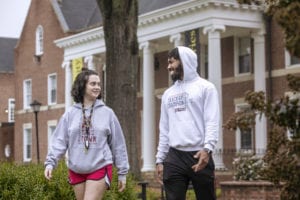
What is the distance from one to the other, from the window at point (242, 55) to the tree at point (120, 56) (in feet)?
44.6

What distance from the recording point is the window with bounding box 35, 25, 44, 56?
146 feet

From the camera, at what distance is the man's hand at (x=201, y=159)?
6.88 meters

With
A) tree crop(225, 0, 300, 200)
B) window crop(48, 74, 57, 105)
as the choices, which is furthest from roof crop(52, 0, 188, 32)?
tree crop(225, 0, 300, 200)

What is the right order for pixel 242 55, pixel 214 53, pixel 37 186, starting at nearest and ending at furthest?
1. pixel 37 186
2. pixel 214 53
3. pixel 242 55

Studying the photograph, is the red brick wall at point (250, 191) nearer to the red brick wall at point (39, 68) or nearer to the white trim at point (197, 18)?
the white trim at point (197, 18)

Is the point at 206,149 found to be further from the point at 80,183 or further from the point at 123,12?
the point at 123,12

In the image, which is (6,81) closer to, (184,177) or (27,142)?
(27,142)

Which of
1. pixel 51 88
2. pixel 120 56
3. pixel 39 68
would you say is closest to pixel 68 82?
pixel 51 88

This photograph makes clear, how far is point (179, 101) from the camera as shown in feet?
23.8

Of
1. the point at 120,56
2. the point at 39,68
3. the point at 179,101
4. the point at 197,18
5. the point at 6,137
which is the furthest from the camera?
the point at 6,137

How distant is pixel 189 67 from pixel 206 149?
0.90 m

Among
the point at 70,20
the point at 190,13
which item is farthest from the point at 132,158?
the point at 70,20

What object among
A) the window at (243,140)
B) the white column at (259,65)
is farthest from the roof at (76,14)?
the white column at (259,65)

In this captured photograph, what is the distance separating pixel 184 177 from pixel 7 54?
6180 centimetres
